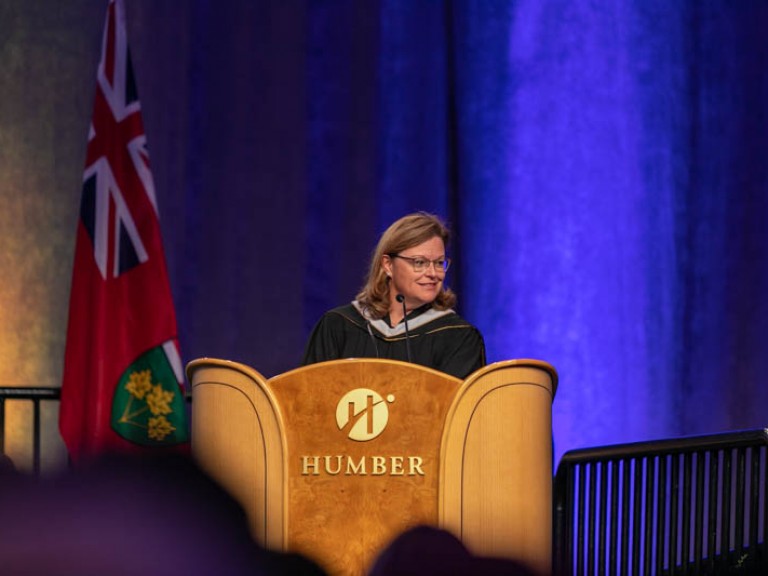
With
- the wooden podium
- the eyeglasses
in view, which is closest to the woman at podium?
the eyeglasses

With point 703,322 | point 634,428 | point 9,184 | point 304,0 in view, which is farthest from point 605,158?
point 9,184

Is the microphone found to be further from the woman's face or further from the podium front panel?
the podium front panel

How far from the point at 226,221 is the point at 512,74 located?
171 cm

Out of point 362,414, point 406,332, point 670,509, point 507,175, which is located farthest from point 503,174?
point 362,414

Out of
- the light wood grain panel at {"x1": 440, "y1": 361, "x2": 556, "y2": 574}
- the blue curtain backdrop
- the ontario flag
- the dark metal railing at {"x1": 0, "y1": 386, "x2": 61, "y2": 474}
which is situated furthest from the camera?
the blue curtain backdrop

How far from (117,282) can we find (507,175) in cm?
208

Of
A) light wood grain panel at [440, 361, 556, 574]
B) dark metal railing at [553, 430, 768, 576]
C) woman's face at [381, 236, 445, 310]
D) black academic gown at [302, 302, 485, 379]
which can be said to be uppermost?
woman's face at [381, 236, 445, 310]

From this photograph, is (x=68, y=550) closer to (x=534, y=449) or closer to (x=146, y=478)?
(x=146, y=478)

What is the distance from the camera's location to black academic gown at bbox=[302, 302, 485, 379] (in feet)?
11.3

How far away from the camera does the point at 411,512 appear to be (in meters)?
2.59

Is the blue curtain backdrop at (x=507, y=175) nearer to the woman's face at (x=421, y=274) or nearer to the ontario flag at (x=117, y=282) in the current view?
the ontario flag at (x=117, y=282)

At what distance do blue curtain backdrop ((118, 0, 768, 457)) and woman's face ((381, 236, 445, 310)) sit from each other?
6.78 feet

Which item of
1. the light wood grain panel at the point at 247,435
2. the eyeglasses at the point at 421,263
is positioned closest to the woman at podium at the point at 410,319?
the eyeglasses at the point at 421,263

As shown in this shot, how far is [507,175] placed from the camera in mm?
5641
